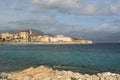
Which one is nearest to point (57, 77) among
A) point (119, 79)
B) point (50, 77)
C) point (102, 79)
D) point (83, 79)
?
point (50, 77)

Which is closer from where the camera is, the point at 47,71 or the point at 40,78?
the point at 40,78

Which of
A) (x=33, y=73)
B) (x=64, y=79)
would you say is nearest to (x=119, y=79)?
(x=64, y=79)

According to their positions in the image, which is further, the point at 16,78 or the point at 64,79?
the point at 16,78

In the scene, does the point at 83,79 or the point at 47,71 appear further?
the point at 47,71

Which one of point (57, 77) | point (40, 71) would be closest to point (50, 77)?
point (57, 77)

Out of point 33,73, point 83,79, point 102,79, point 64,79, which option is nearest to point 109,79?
point 102,79

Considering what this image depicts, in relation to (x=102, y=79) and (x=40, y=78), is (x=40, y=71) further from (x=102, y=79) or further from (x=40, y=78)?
(x=102, y=79)

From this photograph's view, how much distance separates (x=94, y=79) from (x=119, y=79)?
8.96ft

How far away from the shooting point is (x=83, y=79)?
94.5ft

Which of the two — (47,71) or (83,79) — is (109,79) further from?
(47,71)

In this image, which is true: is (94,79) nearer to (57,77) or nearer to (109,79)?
(109,79)

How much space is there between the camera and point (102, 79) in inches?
1174

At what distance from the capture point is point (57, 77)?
28656mm

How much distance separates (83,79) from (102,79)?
2176 mm
